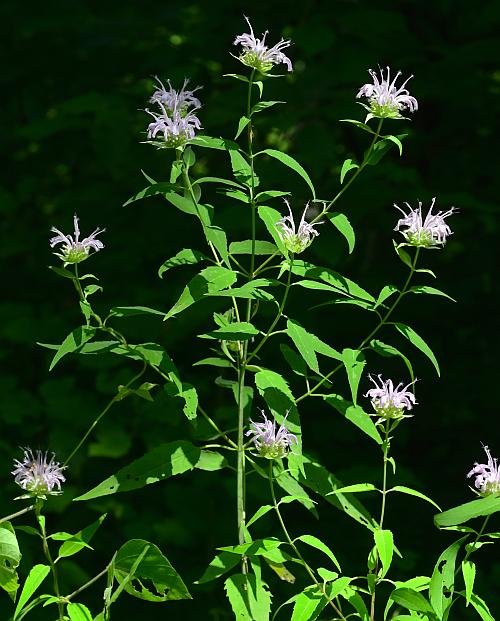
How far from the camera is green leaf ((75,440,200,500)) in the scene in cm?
145

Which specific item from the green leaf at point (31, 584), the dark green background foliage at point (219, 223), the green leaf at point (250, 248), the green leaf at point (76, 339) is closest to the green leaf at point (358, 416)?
the green leaf at point (250, 248)

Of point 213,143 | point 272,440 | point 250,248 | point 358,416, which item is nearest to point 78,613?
point 272,440

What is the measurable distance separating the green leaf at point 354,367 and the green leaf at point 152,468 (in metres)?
0.27

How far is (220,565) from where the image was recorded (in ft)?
4.58

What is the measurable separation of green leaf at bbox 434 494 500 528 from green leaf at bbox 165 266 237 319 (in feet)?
1.39

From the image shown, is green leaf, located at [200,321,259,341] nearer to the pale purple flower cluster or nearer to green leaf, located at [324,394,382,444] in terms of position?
green leaf, located at [324,394,382,444]

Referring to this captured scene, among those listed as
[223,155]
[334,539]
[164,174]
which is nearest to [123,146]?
[164,174]

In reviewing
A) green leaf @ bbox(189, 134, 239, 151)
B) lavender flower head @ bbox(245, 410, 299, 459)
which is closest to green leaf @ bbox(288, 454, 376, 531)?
lavender flower head @ bbox(245, 410, 299, 459)

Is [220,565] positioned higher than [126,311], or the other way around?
[126,311]

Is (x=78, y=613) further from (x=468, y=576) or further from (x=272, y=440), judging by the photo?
(x=468, y=576)

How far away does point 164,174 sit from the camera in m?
3.14

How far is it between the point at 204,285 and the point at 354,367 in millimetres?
238

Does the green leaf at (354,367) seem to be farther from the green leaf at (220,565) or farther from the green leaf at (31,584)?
the green leaf at (31,584)

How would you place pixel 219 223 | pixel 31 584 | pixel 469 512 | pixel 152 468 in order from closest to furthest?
pixel 469 512, pixel 31 584, pixel 152 468, pixel 219 223
